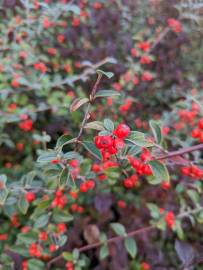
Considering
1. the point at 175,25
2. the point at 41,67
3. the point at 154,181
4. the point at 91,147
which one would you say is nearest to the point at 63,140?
the point at 91,147

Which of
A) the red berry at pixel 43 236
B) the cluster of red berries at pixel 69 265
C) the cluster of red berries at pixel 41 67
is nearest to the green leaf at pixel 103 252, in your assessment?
the cluster of red berries at pixel 69 265

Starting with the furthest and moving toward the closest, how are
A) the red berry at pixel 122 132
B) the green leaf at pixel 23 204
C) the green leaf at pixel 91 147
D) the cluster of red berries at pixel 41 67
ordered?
the cluster of red berries at pixel 41 67, the green leaf at pixel 23 204, the green leaf at pixel 91 147, the red berry at pixel 122 132

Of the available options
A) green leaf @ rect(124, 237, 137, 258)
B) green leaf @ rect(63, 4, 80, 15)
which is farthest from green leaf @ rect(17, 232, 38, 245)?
green leaf @ rect(63, 4, 80, 15)

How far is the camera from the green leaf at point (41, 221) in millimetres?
1576

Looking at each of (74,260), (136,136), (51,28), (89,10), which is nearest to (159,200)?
(74,260)

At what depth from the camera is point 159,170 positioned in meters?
1.18

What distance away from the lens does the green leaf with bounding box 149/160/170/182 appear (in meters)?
1.17

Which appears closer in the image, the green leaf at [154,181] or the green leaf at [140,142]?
the green leaf at [140,142]

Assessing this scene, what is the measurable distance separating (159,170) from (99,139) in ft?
0.90

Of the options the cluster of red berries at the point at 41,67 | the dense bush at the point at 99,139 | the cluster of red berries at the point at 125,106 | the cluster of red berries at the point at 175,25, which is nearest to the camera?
the dense bush at the point at 99,139

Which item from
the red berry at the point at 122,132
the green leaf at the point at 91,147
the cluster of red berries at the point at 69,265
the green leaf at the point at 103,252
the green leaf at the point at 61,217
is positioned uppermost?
the red berry at the point at 122,132

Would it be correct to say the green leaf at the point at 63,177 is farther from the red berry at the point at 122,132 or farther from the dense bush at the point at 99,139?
the red berry at the point at 122,132

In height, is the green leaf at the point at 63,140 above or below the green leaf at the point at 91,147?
above

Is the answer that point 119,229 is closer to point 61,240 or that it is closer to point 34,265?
point 61,240
